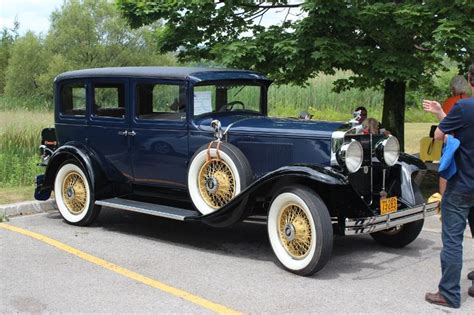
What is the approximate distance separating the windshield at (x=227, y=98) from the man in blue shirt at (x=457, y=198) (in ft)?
9.46

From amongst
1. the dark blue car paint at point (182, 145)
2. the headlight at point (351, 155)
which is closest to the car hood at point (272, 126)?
the dark blue car paint at point (182, 145)

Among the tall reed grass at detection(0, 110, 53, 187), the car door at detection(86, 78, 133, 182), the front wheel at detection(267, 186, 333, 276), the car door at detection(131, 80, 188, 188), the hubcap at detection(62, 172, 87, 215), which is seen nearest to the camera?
the front wheel at detection(267, 186, 333, 276)

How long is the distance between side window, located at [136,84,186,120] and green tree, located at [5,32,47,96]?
1160 inches

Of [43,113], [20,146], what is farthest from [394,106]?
[43,113]

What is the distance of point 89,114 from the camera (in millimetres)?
7289

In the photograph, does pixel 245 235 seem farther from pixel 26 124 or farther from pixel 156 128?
pixel 26 124

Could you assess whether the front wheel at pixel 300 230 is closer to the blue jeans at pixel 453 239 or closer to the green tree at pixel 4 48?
the blue jeans at pixel 453 239

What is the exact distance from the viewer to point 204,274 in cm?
522

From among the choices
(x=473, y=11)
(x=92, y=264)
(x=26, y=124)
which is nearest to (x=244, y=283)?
(x=92, y=264)

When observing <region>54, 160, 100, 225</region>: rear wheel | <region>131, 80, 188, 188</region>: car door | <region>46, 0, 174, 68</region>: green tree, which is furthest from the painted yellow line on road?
<region>46, 0, 174, 68</region>: green tree

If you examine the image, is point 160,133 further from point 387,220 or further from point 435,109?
point 435,109

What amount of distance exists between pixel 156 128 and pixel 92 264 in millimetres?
1794

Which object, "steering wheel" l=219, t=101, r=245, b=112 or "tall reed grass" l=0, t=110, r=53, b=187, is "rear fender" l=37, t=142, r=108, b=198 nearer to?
"steering wheel" l=219, t=101, r=245, b=112

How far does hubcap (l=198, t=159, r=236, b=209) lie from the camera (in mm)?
5840
